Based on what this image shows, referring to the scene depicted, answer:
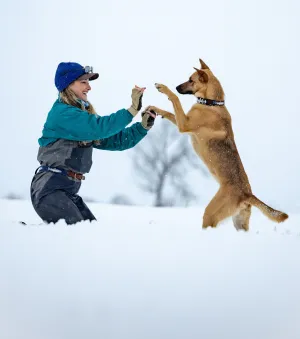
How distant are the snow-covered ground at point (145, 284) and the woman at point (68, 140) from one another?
634 millimetres

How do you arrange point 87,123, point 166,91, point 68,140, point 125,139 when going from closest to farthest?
1. point 87,123
2. point 68,140
3. point 166,91
4. point 125,139

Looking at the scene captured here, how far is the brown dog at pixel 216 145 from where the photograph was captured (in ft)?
14.7

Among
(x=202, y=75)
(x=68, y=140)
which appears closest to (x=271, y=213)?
(x=202, y=75)

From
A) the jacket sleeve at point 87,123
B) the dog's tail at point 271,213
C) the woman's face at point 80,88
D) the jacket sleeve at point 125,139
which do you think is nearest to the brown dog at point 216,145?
the dog's tail at point 271,213

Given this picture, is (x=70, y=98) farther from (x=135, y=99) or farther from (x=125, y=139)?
(x=125, y=139)

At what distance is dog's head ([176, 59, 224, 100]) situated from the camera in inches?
202

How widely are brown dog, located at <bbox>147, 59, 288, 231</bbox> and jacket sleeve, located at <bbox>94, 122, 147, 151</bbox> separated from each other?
0.29 m

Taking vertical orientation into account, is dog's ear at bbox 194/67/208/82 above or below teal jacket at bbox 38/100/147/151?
above

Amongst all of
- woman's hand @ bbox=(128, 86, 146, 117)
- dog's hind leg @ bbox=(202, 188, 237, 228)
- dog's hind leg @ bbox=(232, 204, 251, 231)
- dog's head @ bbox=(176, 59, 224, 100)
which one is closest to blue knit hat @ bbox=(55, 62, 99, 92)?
woman's hand @ bbox=(128, 86, 146, 117)

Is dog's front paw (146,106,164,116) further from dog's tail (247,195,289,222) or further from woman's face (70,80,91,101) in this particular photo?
dog's tail (247,195,289,222)

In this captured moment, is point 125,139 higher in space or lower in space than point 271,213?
higher

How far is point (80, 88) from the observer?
459 centimetres

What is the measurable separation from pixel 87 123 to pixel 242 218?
70.4 inches

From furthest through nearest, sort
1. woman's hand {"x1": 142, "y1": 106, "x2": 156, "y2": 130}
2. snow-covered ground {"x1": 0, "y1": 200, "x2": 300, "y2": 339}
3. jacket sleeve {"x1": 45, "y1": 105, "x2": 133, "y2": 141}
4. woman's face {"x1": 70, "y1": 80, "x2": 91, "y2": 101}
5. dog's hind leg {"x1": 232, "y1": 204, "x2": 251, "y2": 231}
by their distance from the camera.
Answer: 1. woman's hand {"x1": 142, "y1": 106, "x2": 156, "y2": 130}
2. dog's hind leg {"x1": 232, "y1": 204, "x2": 251, "y2": 231}
3. woman's face {"x1": 70, "y1": 80, "x2": 91, "y2": 101}
4. jacket sleeve {"x1": 45, "y1": 105, "x2": 133, "y2": 141}
5. snow-covered ground {"x1": 0, "y1": 200, "x2": 300, "y2": 339}
